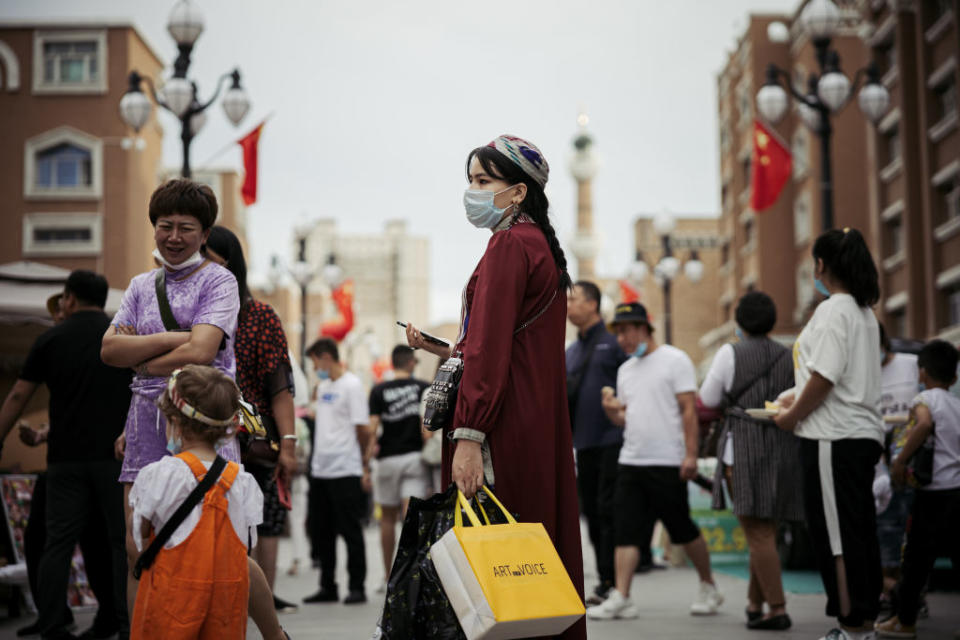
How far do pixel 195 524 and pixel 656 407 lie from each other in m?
4.92

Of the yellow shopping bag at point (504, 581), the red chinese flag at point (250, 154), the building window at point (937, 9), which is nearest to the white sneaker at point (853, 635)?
the yellow shopping bag at point (504, 581)

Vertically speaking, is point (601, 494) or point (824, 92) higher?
point (824, 92)

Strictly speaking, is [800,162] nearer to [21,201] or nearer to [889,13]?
[889,13]

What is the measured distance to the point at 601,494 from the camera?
32.2 feet

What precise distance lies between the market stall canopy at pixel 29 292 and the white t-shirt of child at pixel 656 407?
13.9ft

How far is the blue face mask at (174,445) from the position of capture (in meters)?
4.70

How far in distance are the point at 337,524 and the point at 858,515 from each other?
5772 millimetres

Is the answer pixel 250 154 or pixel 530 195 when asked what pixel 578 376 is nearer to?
pixel 530 195

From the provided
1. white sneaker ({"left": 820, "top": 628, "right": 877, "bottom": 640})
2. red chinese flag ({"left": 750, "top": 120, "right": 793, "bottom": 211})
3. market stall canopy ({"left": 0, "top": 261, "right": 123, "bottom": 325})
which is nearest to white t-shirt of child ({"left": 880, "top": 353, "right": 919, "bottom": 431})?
white sneaker ({"left": 820, "top": 628, "right": 877, "bottom": 640})

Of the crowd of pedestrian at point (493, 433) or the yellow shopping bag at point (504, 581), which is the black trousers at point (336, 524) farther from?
the yellow shopping bag at point (504, 581)

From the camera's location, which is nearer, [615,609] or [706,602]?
[615,609]

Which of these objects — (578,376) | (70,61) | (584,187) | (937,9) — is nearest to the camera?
(578,376)

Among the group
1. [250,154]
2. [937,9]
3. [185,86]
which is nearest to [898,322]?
[937,9]

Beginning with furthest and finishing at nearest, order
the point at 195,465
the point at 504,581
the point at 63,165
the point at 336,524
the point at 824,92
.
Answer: the point at 63,165
the point at 824,92
the point at 336,524
the point at 195,465
the point at 504,581
